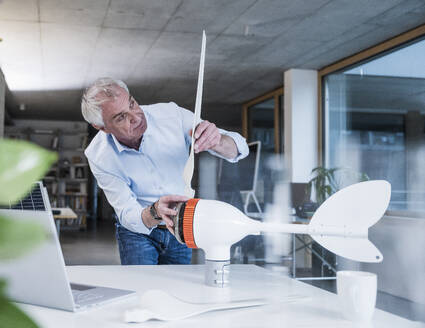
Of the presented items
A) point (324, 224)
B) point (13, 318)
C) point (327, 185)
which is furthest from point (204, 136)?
point (327, 185)

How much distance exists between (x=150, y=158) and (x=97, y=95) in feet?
1.05

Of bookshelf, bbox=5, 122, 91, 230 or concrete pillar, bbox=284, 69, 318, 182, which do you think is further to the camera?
bookshelf, bbox=5, 122, 91, 230

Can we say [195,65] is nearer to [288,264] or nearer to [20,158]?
[288,264]

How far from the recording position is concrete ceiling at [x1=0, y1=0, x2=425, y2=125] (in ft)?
12.9

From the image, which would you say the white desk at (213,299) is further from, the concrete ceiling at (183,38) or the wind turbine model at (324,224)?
the concrete ceiling at (183,38)

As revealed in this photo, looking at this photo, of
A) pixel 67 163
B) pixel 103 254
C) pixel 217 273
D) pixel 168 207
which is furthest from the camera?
pixel 67 163

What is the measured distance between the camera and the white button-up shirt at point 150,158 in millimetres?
1870

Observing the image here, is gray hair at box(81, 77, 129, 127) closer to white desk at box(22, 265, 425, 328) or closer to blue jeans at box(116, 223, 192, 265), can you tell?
blue jeans at box(116, 223, 192, 265)

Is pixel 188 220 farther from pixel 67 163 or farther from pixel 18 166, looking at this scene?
pixel 67 163

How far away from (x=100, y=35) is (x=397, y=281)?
11.4 feet

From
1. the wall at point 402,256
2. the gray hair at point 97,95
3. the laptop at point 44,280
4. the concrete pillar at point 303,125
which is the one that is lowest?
the wall at point 402,256

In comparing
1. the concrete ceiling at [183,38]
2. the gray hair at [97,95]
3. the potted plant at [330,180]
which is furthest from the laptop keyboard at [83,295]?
the potted plant at [330,180]

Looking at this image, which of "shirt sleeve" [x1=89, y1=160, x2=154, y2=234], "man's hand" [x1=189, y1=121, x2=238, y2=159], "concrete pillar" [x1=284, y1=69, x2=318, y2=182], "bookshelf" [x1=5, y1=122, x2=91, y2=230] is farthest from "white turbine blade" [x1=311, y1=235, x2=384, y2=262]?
"bookshelf" [x1=5, y1=122, x2=91, y2=230]

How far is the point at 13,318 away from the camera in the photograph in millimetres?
142
